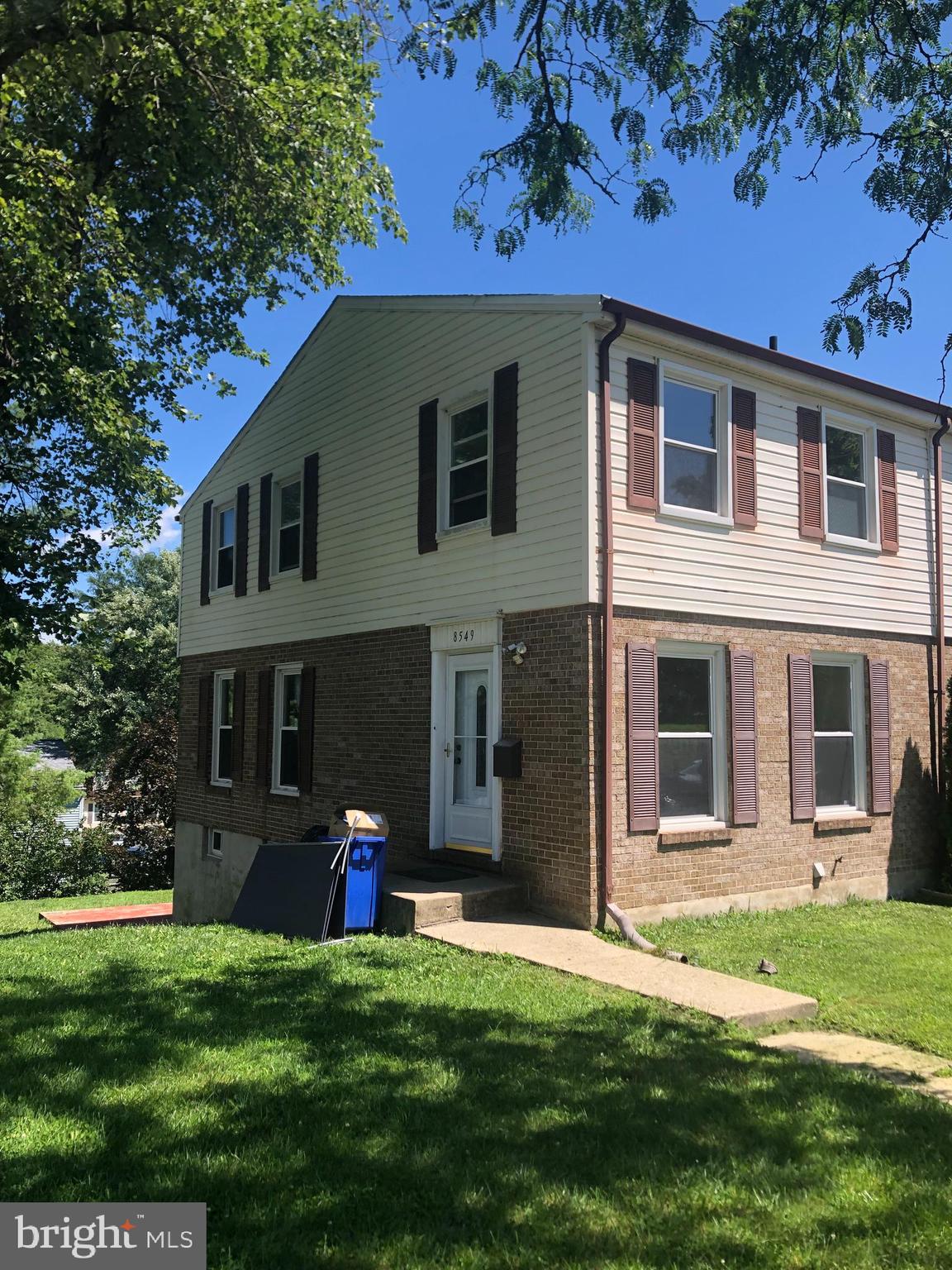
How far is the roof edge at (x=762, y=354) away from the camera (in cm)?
923

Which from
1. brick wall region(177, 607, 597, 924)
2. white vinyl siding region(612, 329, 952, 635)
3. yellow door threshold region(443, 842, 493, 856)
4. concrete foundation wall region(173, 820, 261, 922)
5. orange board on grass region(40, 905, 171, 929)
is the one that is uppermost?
white vinyl siding region(612, 329, 952, 635)

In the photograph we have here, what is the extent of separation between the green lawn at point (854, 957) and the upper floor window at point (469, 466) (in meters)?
5.01

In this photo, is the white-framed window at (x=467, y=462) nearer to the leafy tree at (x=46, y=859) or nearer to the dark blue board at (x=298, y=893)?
the dark blue board at (x=298, y=893)

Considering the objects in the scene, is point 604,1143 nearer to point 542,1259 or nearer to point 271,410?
→ point 542,1259

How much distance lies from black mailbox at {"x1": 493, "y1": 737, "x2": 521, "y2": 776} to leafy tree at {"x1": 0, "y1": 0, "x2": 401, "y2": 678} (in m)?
5.89

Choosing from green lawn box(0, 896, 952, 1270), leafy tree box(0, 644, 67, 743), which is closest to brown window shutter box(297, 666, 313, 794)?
green lawn box(0, 896, 952, 1270)

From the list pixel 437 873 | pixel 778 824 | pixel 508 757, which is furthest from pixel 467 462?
pixel 778 824

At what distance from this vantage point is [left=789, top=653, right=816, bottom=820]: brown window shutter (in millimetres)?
10562

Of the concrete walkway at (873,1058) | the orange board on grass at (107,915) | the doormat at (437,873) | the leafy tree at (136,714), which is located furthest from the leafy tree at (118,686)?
the concrete walkway at (873,1058)

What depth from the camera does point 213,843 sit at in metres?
16.3

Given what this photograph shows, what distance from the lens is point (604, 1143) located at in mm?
3992

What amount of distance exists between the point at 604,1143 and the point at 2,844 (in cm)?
2665

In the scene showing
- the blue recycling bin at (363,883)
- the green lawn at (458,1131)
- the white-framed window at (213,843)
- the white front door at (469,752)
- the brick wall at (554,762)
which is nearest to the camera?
the green lawn at (458,1131)

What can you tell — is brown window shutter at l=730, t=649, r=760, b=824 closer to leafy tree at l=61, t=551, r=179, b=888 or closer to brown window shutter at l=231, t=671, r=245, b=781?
brown window shutter at l=231, t=671, r=245, b=781
